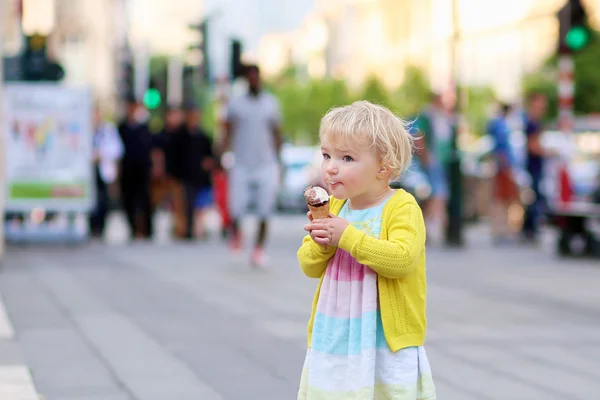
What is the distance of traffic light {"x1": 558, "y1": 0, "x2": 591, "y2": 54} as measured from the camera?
15234 millimetres

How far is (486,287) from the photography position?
10.5 metres

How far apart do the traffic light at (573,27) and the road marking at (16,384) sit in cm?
1062

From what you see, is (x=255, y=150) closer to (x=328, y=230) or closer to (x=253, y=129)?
(x=253, y=129)

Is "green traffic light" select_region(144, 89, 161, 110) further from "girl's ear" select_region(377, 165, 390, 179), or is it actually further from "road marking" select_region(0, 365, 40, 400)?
"girl's ear" select_region(377, 165, 390, 179)

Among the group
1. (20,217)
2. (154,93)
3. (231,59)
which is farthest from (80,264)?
(154,93)

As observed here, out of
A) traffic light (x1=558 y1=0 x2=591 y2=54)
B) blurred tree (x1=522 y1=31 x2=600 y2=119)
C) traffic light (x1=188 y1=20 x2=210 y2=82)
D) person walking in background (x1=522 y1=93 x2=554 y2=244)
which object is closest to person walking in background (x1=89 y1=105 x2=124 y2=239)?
person walking in background (x1=522 y1=93 x2=554 y2=244)

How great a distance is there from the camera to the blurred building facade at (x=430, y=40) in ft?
241

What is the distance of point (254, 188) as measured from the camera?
477 inches

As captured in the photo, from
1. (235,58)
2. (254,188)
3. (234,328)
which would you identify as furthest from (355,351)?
(235,58)

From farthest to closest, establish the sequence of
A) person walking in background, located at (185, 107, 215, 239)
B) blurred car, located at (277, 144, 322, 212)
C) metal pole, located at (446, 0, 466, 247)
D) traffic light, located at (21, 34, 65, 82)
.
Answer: blurred car, located at (277, 144, 322, 212), person walking in background, located at (185, 107, 215, 239), traffic light, located at (21, 34, 65, 82), metal pole, located at (446, 0, 466, 247)

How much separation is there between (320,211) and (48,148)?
12216 millimetres

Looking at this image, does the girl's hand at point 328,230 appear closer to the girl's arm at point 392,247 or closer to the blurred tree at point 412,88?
the girl's arm at point 392,247

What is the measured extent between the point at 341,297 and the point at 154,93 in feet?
79.7

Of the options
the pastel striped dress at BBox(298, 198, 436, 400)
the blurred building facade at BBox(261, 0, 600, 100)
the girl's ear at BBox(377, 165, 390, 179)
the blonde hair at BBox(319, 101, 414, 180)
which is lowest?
the pastel striped dress at BBox(298, 198, 436, 400)
